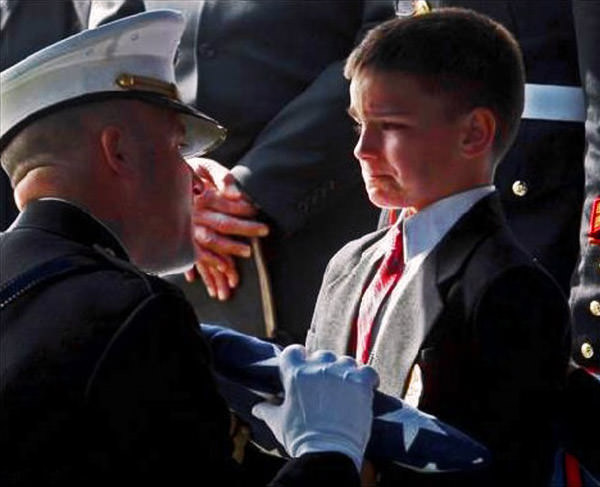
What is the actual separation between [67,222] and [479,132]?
798mm

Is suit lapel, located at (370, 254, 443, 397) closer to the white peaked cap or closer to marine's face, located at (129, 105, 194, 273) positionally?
marine's face, located at (129, 105, 194, 273)

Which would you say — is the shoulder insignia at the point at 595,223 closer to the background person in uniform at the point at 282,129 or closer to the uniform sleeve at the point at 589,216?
the uniform sleeve at the point at 589,216

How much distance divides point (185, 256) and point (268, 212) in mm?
1218

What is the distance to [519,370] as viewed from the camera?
2.80 metres

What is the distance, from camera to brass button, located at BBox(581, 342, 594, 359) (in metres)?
3.58

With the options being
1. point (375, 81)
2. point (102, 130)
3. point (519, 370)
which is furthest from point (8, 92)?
point (519, 370)

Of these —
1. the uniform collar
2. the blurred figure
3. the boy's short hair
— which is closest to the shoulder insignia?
the boy's short hair

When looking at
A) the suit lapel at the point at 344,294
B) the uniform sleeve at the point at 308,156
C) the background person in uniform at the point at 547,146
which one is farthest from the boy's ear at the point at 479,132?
the uniform sleeve at the point at 308,156

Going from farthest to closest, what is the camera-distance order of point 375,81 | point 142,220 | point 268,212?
point 268,212 < point 375,81 < point 142,220

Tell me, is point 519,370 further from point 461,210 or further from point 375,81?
point 375,81

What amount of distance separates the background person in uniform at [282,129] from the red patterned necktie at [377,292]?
3.59 feet

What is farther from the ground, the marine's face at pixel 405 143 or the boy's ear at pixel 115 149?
the boy's ear at pixel 115 149

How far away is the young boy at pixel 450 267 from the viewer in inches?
111

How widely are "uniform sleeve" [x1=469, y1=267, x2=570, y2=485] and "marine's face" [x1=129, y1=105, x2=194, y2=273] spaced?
0.51m
